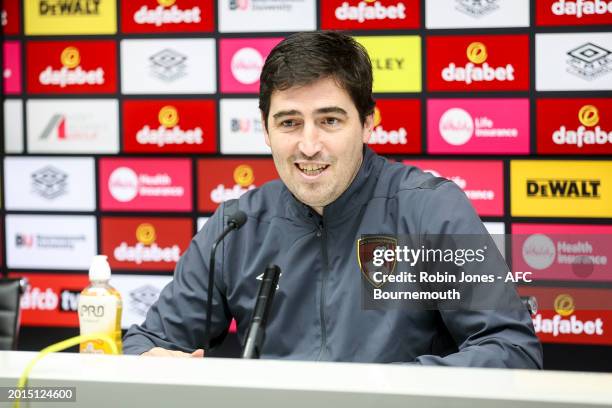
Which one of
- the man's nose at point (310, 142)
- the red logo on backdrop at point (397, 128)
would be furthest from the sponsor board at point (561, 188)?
the man's nose at point (310, 142)

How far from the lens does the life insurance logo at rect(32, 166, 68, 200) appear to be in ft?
11.1

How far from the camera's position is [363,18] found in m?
3.10

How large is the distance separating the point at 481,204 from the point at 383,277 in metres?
1.59

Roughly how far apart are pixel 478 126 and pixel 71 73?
5.84 feet

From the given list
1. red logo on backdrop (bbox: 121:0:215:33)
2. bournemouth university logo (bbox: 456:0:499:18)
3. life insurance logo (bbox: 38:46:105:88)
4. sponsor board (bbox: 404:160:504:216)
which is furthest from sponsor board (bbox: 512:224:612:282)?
life insurance logo (bbox: 38:46:105:88)

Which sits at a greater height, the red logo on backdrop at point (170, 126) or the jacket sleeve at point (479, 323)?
the red logo on backdrop at point (170, 126)

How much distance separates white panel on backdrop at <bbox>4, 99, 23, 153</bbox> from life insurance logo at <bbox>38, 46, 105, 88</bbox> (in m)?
0.18

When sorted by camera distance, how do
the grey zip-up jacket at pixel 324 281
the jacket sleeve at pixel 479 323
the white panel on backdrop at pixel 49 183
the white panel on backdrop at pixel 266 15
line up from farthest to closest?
the white panel on backdrop at pixel 49 183 → the white panel on backdrop at pixel 266 15 → the grey zip-up jacket at pixel 324 281 → the jacket sleeve at pixel 479 323

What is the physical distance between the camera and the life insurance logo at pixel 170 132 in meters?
3.27

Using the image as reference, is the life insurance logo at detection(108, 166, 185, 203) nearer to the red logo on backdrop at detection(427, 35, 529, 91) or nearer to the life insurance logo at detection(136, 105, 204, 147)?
the life insurance logo at detection(136, 105, 204, 147)

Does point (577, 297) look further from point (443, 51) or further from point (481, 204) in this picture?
point (443, 51)

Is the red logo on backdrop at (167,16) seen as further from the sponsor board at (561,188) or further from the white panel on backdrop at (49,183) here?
the sponsor board at (561,188)

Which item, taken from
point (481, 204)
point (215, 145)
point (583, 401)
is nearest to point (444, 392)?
point (583, 401)

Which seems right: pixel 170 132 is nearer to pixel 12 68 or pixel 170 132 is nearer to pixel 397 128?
pixel 12 68
